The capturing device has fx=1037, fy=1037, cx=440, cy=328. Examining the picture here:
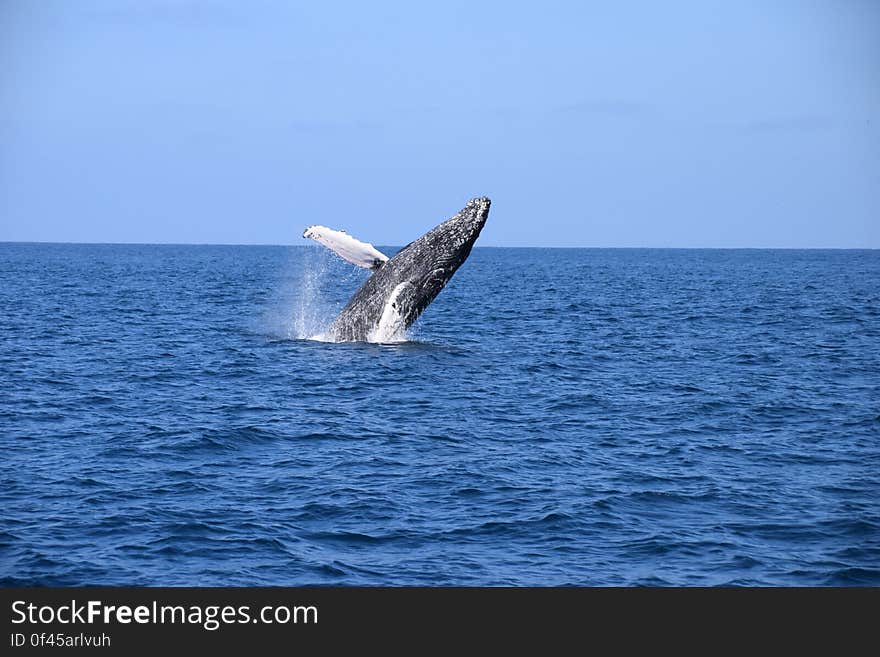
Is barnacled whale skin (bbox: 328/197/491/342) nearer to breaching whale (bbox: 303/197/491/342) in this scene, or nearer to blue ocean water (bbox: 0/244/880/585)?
breaching whale (bbox: 303/197/491/342)

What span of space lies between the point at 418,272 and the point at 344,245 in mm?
1847

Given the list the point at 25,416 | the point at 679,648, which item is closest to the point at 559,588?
the point at 679,648

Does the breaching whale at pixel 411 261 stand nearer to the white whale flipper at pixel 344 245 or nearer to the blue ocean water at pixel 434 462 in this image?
the white whale flipper at pixel 344 245

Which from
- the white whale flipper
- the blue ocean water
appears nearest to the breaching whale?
the white whale flipper

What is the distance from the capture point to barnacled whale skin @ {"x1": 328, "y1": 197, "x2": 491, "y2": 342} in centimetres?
2361

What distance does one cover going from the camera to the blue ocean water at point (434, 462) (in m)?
12.2

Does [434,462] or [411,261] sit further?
[411,261]

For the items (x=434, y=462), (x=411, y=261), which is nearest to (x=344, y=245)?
(x=411, y=261)

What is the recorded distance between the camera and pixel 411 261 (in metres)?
24.0

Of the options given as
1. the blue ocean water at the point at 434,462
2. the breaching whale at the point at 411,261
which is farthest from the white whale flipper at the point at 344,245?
the blue ocean water at the point at 434,462

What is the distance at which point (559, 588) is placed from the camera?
11.1 metres

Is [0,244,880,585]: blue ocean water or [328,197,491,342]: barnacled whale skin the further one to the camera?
[328,197,491,342]: barnacled whale skin

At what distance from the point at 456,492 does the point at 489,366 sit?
12.1 meters

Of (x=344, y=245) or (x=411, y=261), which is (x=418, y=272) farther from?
(x=344, y=245)
